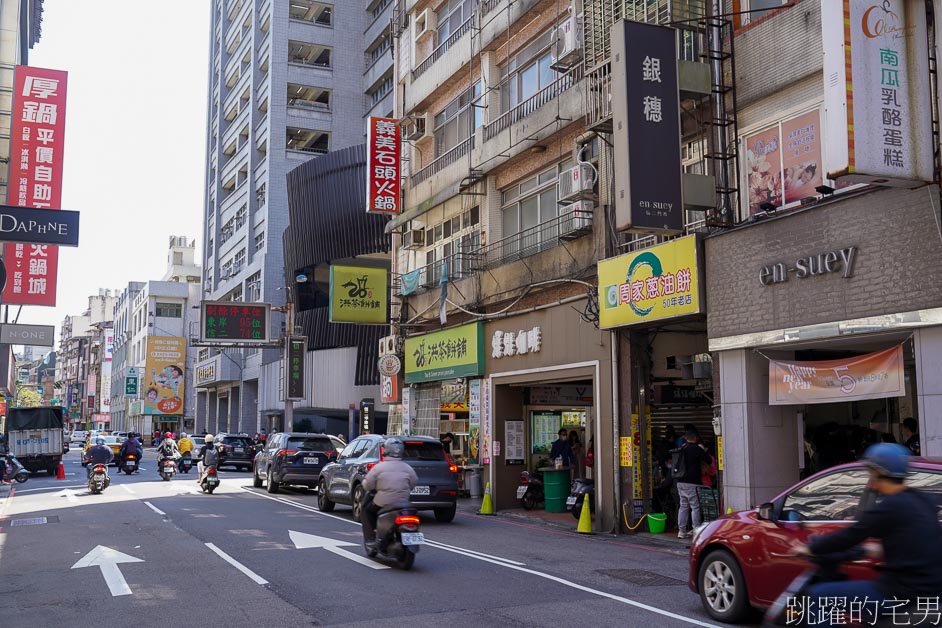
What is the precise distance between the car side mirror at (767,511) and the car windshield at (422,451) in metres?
9.96

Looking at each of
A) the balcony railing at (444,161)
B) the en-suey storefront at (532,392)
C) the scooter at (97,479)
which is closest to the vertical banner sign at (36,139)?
the scooter at (97,479)

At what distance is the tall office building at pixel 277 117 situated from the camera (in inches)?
2217

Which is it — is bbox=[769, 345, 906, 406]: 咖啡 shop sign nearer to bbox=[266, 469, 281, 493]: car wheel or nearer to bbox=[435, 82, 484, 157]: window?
bbox=[435, 82, 484, 157]: window

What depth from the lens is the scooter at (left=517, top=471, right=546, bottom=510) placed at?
21.4 meters

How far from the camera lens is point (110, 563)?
465 inches

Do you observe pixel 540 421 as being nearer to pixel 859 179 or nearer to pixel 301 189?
pixel 859 179

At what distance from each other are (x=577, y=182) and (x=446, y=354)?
835 centimetres


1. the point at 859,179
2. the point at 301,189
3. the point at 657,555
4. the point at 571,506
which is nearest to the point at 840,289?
the point at 859,179

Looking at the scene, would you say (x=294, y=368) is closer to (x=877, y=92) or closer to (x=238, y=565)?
(x=238, y=565)

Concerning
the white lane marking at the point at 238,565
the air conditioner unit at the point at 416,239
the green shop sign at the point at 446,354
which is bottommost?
the white lane marking at the point at 238,565

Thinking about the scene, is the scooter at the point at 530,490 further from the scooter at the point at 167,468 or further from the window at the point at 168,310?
the window at the point at 168,310

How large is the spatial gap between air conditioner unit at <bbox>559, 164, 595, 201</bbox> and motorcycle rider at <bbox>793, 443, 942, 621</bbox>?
13.9 m

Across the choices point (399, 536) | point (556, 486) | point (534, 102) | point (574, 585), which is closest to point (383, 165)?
point (534, 102)

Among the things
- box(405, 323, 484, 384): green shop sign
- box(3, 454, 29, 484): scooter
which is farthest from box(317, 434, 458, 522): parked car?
box(3, 454, 29, 484): scooter
